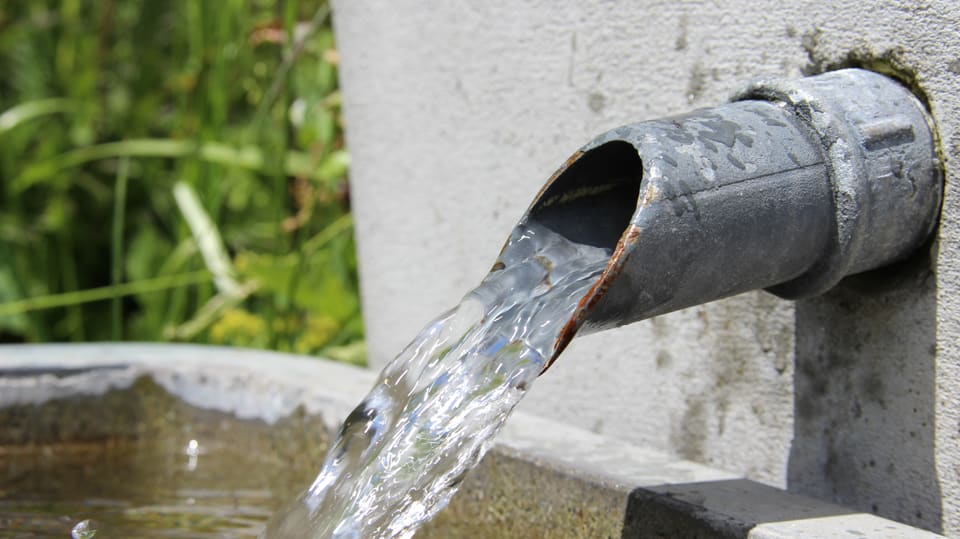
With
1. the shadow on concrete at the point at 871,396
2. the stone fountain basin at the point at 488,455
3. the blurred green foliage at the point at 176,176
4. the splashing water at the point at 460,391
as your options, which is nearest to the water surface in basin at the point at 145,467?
the stone fountain basin at the point at 488,455

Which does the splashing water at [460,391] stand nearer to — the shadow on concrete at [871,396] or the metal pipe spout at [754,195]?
the metal pipe spout at [754,195]

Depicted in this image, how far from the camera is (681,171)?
4.20 feet

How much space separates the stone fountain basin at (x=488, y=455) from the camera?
1.43 m

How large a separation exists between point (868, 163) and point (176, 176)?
3.02 metres

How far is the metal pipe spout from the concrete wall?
0.24 feet

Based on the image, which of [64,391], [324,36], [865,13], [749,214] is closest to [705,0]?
[865,13]

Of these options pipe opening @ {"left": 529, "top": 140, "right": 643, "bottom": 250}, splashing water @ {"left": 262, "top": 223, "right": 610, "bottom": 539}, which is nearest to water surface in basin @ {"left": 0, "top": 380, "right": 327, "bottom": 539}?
splashing water @ {"left": 262, "top": 223, "right": 610, "bottom": 539}

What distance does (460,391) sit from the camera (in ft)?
4.85

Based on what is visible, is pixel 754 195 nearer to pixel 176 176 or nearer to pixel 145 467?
pixel 145 467

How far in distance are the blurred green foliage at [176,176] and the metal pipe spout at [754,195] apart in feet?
4.53

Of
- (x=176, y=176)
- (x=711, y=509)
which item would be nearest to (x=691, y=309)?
(x=711, y=509)

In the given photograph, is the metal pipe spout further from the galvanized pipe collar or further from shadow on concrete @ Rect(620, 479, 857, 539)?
shadow on concrete @ Rect(620, 479, 857, 539)

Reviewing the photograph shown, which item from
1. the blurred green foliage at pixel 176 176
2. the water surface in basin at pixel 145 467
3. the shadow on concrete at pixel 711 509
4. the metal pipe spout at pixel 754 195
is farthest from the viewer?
the blurred green foliage at pixel 176 176

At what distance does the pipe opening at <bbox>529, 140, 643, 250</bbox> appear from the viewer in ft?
4.71
